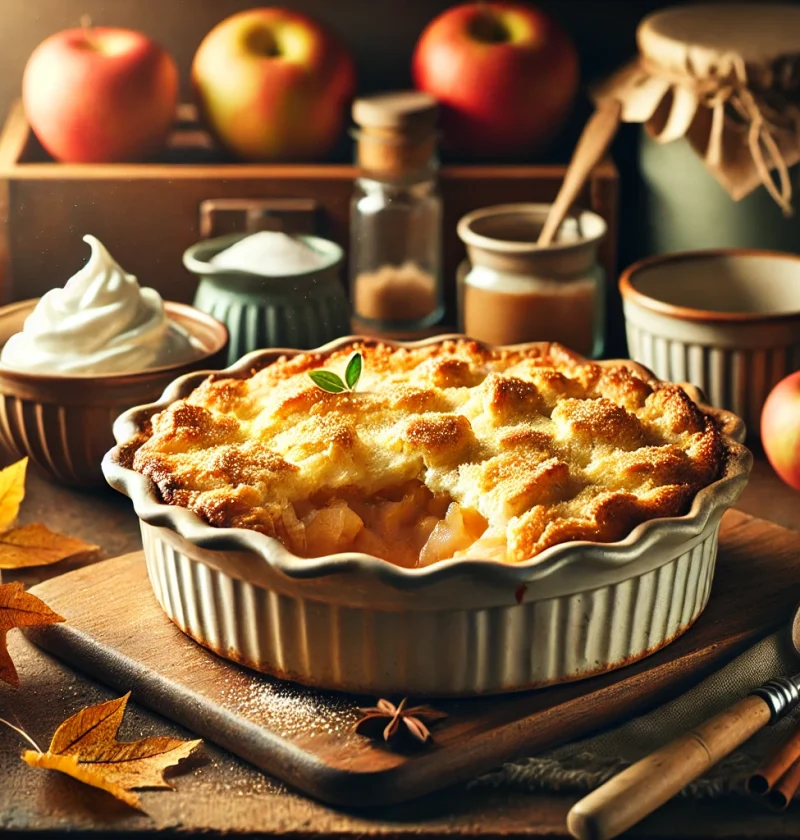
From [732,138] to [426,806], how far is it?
56.7 inches

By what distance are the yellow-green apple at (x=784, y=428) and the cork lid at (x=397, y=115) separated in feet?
2.64

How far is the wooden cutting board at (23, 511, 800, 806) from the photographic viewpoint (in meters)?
1.42

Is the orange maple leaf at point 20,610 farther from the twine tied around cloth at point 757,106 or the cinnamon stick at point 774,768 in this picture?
the twine tied around cloth at point 757,106

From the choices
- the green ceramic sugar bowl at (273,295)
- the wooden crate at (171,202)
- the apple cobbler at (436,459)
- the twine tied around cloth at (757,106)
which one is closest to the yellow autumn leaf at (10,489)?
the apple cobbler at (436,459)

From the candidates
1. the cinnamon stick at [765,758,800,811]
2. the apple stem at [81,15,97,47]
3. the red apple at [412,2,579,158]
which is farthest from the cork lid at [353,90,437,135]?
the cinnamon stick at [765,758,800,811]

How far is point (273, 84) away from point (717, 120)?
808mm

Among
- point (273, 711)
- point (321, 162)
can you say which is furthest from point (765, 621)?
point (321, 162)

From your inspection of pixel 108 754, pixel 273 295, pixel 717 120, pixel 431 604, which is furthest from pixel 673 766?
pixel 717 120

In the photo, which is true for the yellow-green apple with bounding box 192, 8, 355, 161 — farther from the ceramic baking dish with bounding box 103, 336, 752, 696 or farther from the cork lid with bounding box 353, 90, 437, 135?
the ceramic baking dish with bounding box 103, 336, 752, 696

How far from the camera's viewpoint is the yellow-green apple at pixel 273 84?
2574mm

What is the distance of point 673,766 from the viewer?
1.39 m

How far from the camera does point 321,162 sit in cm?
272

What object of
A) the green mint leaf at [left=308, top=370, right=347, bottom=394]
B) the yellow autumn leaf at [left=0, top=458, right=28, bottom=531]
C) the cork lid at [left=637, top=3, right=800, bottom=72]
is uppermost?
the cork lid at [left=637, top=3, right=800, bottom=72]

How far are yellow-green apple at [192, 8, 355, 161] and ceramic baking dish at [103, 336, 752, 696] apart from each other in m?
1.15
